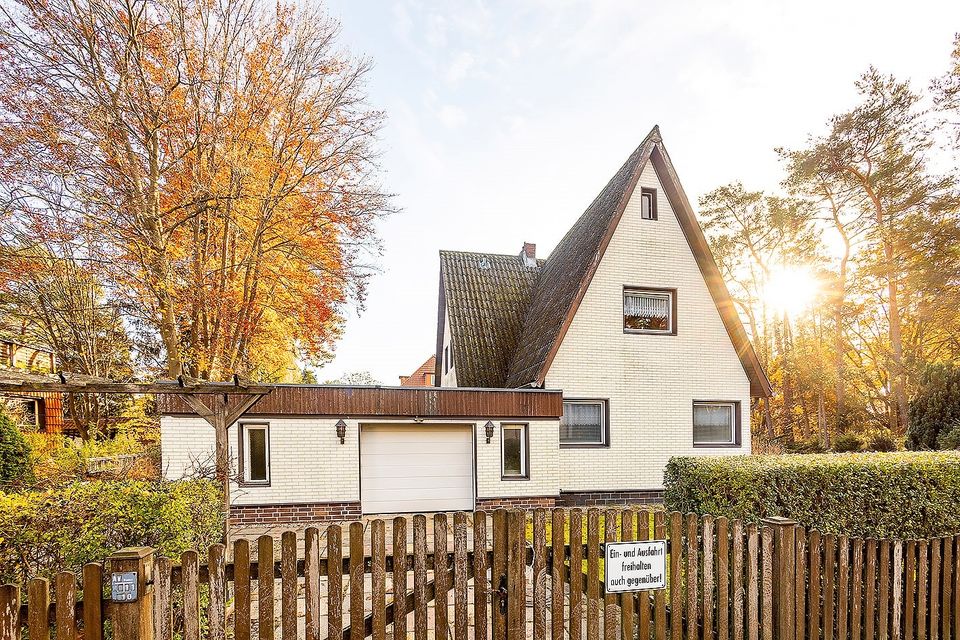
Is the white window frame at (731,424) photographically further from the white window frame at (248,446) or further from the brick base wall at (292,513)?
the white window frame at (248,446)

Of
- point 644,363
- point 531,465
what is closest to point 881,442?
point 644,363

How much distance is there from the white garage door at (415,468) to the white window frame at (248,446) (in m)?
1.76

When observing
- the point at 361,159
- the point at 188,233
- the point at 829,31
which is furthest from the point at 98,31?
the point at 829,31

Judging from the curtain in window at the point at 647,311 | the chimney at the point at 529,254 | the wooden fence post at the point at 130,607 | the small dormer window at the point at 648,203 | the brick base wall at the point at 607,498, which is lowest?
the brick base wall at the point at 607,498

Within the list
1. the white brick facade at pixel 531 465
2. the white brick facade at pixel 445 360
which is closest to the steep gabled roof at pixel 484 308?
the white brick facade at pixel 445 360

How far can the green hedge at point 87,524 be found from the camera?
301 cm

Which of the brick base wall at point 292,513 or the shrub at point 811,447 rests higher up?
the brick base wall at point 292,513

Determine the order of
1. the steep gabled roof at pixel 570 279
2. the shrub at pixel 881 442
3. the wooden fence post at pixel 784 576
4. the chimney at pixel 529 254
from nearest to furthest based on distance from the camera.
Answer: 1. the wooden fence post at pixel 784 576
2. the steep gabled roof at pixel 570 279
3. the shrub at pixel 881 442
4. the chimney at pixel 529 254

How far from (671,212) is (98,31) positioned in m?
13.3

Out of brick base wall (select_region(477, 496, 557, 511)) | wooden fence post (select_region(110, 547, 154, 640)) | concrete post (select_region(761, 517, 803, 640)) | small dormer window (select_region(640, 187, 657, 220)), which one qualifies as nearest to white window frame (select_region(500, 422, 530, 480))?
brick base wall (select_region(477, 496, 557, 511))

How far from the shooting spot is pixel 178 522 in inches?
138

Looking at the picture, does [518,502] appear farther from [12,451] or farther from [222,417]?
[12,451]

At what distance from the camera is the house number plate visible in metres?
2.50

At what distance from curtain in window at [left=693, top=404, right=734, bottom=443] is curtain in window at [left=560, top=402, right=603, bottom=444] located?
2.45m
